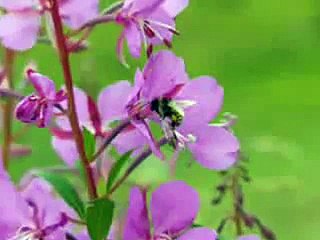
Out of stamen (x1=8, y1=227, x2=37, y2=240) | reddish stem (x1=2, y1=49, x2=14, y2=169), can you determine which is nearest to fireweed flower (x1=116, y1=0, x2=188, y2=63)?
stamen (x1=8, y1=227, x2=37, y2=240)

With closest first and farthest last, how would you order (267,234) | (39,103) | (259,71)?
(39,103) < (267,234) < (259,71)

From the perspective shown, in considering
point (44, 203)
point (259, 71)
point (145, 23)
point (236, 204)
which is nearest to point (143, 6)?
point (145, 23)

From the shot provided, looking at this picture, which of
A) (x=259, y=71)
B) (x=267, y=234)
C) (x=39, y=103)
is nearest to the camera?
(x=39, y=103)

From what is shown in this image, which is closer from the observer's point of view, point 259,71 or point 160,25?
point 160,25

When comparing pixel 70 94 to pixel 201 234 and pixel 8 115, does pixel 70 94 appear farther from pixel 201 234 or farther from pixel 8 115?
pixel 8 115

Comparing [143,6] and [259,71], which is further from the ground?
[143,6]

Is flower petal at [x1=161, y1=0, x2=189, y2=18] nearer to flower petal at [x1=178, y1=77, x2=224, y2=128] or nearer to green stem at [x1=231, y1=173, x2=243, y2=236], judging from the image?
flower petal at [x1=178, y1=77, x2=224, y2=128]
